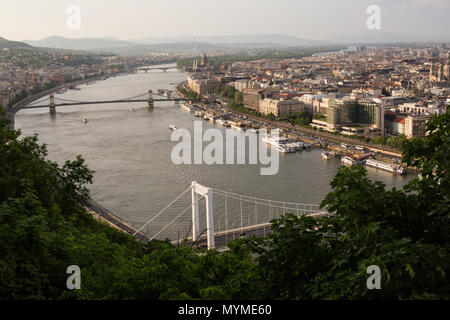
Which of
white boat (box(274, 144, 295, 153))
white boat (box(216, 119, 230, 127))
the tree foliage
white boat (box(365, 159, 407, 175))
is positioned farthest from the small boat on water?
the tree foliage

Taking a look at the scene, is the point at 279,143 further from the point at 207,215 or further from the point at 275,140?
the point at 207,215

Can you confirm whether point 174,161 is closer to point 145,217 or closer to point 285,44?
point 145,217

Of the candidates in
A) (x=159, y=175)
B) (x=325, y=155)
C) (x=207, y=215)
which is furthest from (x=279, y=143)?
(x=207, y=215)

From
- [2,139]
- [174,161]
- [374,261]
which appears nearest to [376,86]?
[174,161]

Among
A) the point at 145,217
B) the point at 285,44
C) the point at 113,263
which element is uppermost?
the point at 285,44

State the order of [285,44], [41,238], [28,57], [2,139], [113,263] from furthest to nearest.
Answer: [285,44], [28,57], [2,139], [113,263], [41,238]
